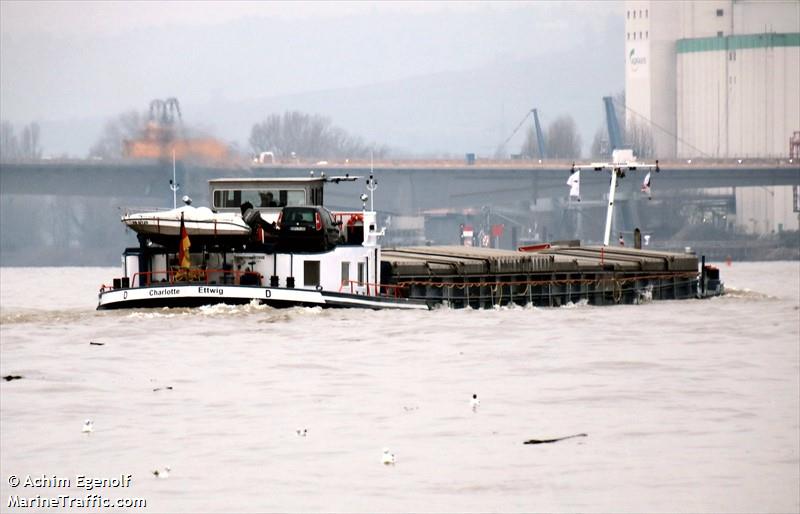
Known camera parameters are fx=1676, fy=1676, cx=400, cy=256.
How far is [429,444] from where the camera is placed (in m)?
30.3

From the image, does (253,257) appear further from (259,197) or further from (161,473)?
(161,473)

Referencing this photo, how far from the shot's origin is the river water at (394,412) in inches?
1017

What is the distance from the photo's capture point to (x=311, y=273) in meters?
62.8

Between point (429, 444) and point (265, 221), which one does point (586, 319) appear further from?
point (429, 444)

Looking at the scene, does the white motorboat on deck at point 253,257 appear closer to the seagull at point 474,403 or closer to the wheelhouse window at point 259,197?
the wheelhouse window at point 259,197

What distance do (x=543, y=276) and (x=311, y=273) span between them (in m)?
16.0

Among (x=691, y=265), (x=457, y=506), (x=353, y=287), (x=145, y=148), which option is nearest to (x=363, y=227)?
(x=353, y=287)

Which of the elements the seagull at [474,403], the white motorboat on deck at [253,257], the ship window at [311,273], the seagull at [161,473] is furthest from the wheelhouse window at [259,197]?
the seagull at [161,473]

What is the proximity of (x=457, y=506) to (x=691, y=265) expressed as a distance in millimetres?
63726

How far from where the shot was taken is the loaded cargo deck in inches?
2736

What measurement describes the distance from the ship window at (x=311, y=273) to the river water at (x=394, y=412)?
2766 millimetres

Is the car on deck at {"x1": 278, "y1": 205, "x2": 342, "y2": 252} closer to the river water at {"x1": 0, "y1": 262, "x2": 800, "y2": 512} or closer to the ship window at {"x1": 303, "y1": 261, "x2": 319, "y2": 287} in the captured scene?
the ship window at {"x1": 303, "y1": 261, "x2": 319, "y2": 287}

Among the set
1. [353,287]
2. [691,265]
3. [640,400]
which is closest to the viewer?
[640,400]

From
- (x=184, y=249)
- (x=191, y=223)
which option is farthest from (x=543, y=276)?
(x=184, y=249)
